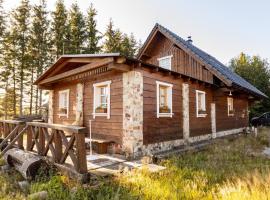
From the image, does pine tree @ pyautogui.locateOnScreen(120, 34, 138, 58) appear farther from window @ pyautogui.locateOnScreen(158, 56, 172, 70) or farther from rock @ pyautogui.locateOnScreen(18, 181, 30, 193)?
rock @ pyautogui.locateOnScreen(18, 181, 30, 193)

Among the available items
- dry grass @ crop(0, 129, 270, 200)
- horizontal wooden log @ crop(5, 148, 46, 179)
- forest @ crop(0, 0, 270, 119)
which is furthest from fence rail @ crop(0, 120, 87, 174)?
forest @ crop(0, 0, 270, 119)

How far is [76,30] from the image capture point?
23.2 meters

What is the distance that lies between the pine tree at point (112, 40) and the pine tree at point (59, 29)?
192 inches

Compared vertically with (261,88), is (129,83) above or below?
below

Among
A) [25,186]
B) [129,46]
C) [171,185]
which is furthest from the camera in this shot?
[129,46]

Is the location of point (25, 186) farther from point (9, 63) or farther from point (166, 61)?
point (9, 63)

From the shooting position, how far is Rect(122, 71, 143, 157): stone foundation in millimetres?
7293

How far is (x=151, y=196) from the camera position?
13.6ft

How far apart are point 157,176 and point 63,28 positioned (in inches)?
877

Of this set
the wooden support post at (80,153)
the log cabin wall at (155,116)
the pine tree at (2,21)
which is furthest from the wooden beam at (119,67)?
the pine tree at (2,21)

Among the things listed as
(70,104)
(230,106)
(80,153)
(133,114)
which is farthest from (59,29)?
(80,153)

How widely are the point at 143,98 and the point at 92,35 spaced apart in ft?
61.1

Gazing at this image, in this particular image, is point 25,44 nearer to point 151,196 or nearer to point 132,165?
point 132,165

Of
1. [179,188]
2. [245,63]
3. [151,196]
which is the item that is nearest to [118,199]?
[151,196]
